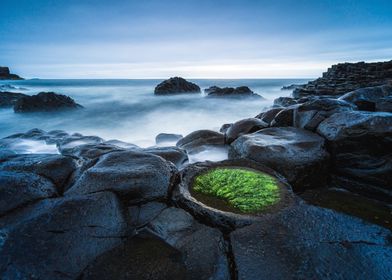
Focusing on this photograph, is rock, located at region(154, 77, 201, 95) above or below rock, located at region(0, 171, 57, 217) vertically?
above

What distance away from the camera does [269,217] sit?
304 centimetres

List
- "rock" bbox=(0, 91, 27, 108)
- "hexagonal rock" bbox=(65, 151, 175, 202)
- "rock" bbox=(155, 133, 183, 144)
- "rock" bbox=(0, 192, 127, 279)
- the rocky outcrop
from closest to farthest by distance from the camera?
"rock" bbox=(0, 192, 127, 279) < "hexagonal rock" bbox=(65, 151, 175, 202) < "rock" bbox=(155, 133, 183, 144) < "rock" bbox=(0, 91, 27, 108) < the rocky outcrop

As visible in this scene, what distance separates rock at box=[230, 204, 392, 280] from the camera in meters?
2.30

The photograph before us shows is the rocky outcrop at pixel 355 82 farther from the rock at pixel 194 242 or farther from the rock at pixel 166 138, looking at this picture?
the rock at pixel 194 242

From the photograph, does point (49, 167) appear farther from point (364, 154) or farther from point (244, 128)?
point (364, 154)

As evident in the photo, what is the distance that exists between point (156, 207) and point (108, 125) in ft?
41.3

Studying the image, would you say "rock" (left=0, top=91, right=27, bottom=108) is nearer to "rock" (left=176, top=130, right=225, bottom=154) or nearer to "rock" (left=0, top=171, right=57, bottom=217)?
"rock" (left=176, top=130, right=225, bottom=154)

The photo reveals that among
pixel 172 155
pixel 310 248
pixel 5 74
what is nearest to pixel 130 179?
pixel 172 155

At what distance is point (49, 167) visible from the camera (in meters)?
3.92

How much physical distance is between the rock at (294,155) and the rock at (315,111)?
1.61ft

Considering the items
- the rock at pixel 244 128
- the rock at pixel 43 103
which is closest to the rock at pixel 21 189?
the rock at pixel 244 128

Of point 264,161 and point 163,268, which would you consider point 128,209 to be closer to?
point 163,268

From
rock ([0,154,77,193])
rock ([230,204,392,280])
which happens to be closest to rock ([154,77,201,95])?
rock ([0,154,77,193])

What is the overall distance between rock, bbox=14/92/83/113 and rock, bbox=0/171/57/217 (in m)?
17.3
